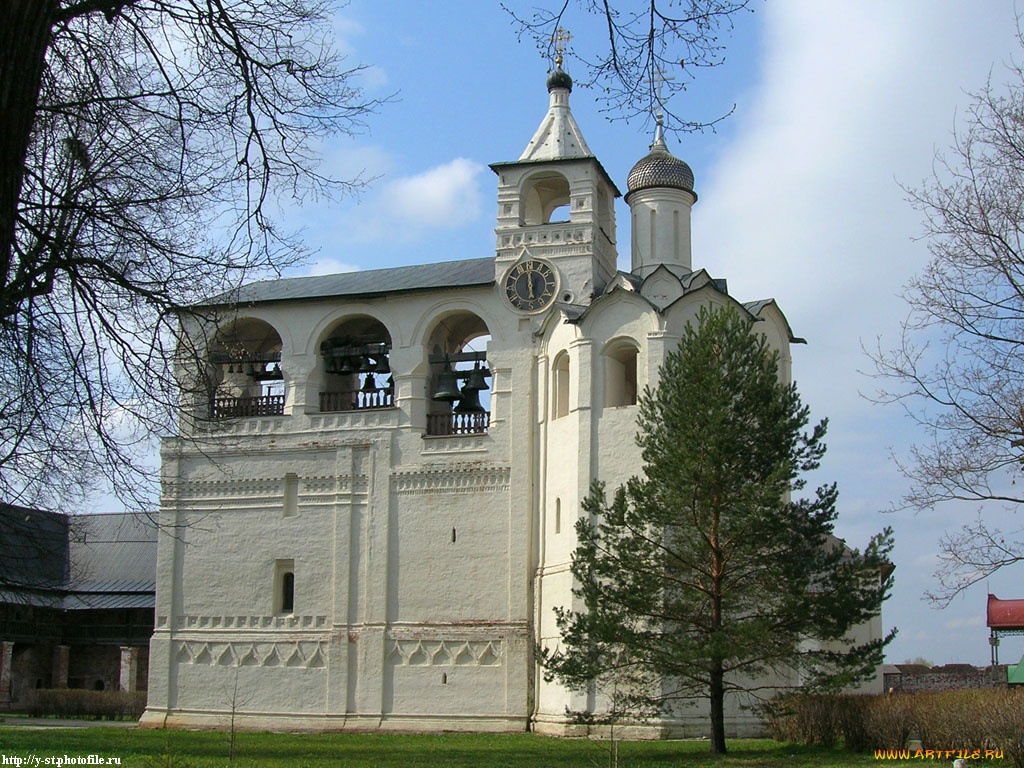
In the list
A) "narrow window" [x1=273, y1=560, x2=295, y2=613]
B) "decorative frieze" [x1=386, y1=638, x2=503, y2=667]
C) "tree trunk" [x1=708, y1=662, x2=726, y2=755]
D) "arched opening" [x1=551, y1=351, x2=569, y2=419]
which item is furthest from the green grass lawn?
"arched opening" [x1=551, y1=351, x2=569, y2=419]

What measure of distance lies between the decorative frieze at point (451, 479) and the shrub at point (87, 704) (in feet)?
42.4

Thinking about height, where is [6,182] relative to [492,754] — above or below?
above

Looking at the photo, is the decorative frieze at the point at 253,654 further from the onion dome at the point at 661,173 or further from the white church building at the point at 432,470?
the onion dome at the point at 661,173

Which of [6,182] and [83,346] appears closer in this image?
[6,182]

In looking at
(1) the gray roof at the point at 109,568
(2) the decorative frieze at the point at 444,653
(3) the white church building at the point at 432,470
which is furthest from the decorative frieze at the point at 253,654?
(1) the gray roof at the point at 109,568

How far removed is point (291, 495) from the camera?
28.8 meters

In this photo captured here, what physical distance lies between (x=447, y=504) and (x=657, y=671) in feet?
30.6

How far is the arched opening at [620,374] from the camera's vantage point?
25.4 m

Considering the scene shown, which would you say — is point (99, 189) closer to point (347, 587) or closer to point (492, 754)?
point (492, 754)

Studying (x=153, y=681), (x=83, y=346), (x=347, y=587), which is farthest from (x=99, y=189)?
(x=153, y=681)

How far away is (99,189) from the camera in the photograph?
865cm

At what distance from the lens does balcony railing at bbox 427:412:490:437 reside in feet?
91.3

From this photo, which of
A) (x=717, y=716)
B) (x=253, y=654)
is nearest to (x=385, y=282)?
(x=253, y=654)

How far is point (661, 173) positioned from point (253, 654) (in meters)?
14.7
